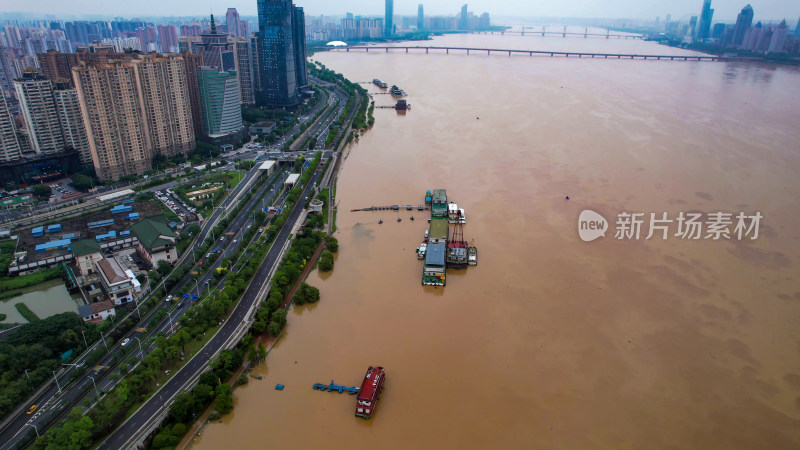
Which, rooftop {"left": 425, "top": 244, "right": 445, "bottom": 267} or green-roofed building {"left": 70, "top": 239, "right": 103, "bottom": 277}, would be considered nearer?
green-roofed building {"left": 70, "top": 239, "right": 103, "bottom": 277}

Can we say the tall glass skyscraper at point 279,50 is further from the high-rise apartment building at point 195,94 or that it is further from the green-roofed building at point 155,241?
the green-roofed building at point 155,241

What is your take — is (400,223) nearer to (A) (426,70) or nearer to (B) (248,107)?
(B) (248,107)

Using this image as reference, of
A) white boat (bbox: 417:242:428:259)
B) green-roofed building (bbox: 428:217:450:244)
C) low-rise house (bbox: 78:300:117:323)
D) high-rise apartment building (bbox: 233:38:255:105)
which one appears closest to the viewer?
low-rise house (bbox: 78:300:117:323)

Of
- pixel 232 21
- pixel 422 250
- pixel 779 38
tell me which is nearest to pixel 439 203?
pixel 422 250

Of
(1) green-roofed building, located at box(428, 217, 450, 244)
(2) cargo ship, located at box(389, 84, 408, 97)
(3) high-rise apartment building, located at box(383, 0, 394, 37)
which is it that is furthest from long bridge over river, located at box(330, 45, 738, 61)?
(1) green-roofed building, located at box(428, 217, 450, 244)

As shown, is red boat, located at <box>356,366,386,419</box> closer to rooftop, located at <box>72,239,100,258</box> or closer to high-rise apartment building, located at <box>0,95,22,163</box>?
rooftop, located at <box>72,239,100,258</box>

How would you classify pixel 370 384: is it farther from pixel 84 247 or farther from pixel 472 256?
pixel 84 247
